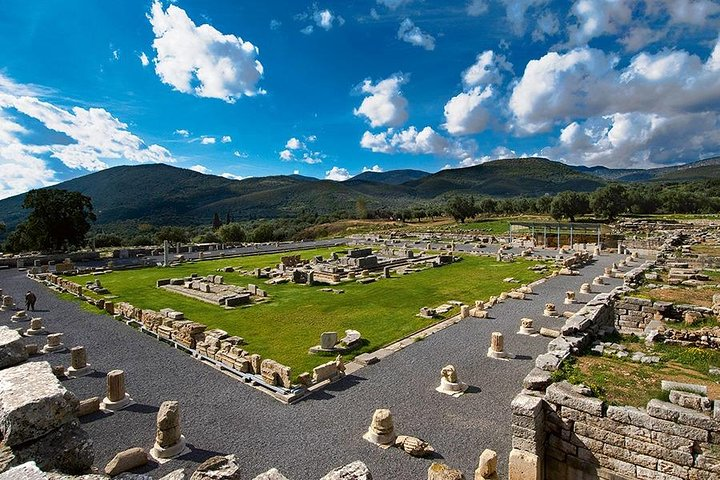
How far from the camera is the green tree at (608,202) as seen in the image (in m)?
68.6

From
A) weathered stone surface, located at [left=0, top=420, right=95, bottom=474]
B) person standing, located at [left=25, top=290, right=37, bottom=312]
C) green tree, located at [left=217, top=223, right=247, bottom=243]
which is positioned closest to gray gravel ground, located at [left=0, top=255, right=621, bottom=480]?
weathered stone surface, located at [left=0, top=420, right=95, bottom=474]

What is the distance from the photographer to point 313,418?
10.9m

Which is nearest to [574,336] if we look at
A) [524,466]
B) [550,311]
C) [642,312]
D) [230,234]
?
[524,466]

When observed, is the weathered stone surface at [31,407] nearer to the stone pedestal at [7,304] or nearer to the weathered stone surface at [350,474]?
the weathered stone surface at [350,474]

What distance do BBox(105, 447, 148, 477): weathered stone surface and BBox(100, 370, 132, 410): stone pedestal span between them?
2.75 m

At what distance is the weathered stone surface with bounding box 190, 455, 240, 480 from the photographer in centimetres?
532

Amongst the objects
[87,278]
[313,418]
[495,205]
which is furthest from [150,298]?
[495,205]

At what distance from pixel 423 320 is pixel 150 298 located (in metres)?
18.2

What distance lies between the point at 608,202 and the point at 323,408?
73.7 m

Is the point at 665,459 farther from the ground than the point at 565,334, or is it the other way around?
the point at 565,334

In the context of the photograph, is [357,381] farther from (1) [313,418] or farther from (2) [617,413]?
(2) [617,413]

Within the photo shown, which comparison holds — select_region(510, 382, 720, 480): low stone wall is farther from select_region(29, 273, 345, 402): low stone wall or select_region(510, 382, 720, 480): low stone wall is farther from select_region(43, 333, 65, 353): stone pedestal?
select_region(43, 333, 65, 353): stone pedestal

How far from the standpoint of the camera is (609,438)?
7.56m

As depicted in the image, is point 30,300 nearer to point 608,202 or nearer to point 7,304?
point 7,304
